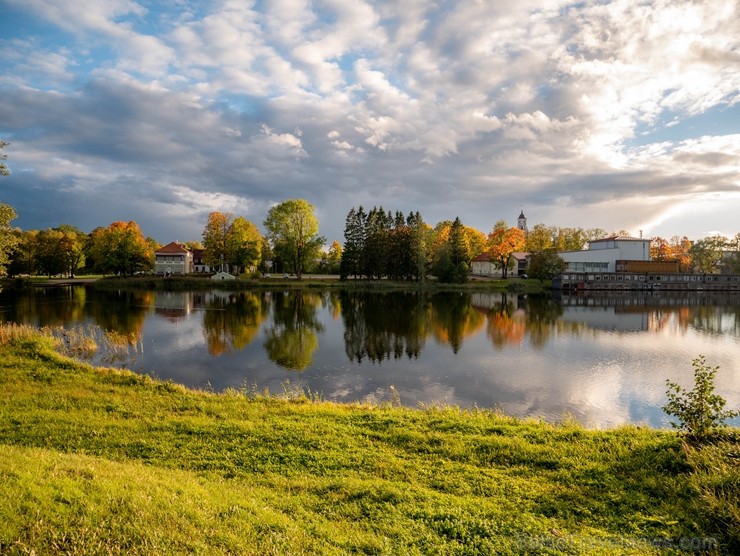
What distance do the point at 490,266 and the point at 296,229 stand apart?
5487 cm

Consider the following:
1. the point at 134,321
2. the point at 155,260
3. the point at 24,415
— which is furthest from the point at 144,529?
the point at 155,260

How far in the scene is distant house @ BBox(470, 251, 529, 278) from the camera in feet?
355

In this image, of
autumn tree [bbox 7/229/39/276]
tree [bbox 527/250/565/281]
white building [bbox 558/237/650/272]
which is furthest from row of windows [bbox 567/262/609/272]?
autumn tree [bbox 7/229/39/276]

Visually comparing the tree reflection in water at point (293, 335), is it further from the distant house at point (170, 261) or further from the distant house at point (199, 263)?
the distant house at point (199, 263)

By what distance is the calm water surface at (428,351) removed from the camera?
17.3m

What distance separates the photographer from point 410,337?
2989cm

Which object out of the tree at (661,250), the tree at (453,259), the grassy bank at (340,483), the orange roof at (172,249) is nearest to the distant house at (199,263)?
the orange roof at (172,249)

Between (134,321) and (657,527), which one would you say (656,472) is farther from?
(134,321)

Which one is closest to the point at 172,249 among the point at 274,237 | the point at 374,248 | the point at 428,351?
the point at 274,237

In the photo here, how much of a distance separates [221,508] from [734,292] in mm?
110948

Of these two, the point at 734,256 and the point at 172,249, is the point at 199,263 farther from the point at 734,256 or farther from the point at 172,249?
the point at 734,256

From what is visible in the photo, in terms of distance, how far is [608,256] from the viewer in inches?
3708

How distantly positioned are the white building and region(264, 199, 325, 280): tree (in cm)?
5561

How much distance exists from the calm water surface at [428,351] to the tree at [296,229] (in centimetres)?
3359
